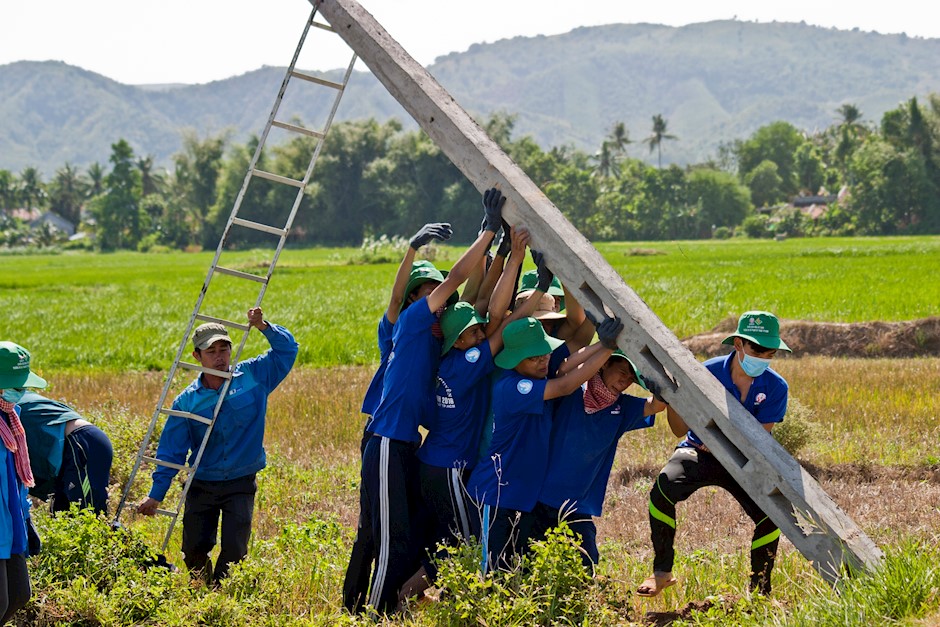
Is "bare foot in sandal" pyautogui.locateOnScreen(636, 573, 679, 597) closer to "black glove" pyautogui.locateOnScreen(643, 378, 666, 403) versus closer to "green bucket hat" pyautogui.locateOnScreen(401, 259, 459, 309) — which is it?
"black glove" pyautogui.locateOnScreen(643, 378, 666, 403)

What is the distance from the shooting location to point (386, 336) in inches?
253

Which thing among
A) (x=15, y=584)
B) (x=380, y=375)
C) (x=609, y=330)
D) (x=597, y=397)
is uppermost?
(x=609, y=330)

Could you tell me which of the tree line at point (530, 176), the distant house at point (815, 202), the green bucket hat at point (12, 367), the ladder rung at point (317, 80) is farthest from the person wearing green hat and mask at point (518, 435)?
the distant house at point (815, 202)

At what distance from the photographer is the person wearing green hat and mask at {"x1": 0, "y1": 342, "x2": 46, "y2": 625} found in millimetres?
4859

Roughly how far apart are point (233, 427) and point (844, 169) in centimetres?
10780

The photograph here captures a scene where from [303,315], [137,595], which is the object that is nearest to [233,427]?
[137,595]

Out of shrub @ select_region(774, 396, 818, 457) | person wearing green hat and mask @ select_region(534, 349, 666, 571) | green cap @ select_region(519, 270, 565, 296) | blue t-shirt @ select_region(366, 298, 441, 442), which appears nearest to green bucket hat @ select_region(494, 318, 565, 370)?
person wearing green hat and mask @ select_region(534, 349, 666, 571)

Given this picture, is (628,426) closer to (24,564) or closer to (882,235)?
(24,564)

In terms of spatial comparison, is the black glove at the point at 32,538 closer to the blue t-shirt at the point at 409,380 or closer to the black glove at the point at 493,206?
the blue t-shirt at the point at 409,380

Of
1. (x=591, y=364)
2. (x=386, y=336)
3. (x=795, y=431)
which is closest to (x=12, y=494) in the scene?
(x=386, y=336)

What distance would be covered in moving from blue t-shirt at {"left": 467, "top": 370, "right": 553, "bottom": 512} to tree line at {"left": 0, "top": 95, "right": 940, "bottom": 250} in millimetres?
75872

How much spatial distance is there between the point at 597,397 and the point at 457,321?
91 centimetres

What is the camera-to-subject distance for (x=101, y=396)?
13578 millimetres

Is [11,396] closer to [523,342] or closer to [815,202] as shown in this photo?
[523,342]
